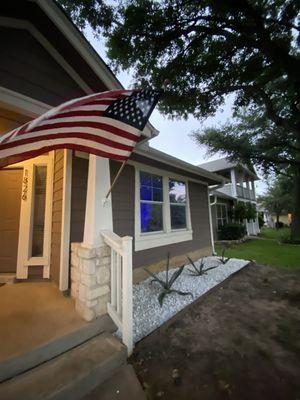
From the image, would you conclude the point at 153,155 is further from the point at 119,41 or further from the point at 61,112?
the point at 119,41

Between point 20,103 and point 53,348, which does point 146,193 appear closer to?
point 20,103

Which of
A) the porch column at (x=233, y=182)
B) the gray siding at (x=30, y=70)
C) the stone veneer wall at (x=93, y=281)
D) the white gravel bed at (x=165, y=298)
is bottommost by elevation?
the white gravel bed at (x=165, y=298)

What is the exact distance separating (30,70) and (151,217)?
3805 mm

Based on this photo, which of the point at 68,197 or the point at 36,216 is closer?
the point at 68,197

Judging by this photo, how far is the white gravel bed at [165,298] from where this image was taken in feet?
9.86

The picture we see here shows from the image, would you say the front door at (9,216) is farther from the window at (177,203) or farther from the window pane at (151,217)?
the window at (177,203)

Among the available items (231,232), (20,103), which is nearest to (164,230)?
(20,103)

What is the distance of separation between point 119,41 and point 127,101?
16.9 ft

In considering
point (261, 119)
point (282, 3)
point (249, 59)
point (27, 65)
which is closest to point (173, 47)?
point (249, 59)

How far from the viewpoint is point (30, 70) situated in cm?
281

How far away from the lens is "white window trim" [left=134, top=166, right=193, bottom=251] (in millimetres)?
4863

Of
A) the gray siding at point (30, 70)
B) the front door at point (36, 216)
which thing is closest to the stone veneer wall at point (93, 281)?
the front door at point (36, 216)

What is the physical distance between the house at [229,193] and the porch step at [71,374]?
36.3 ft

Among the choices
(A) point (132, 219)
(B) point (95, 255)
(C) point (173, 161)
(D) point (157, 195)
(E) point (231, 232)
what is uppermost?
(C) point (173, 161)
